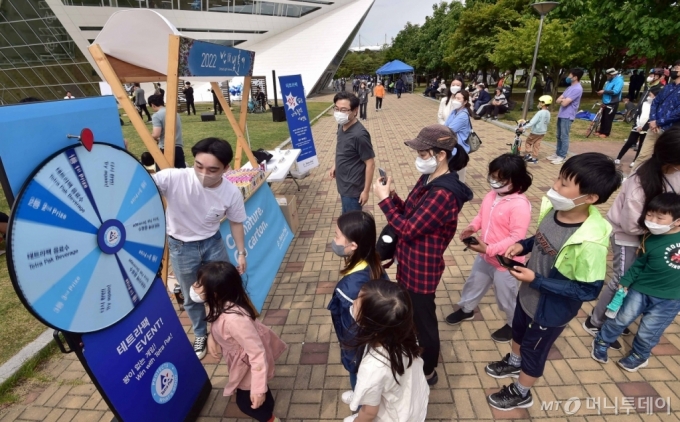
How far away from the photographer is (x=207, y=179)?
8.16 feet

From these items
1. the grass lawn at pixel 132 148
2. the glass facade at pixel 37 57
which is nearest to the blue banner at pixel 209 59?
the grass lawn at pixel 132 148

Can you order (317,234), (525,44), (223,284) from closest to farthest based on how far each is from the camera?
1. (223,284)
2. (317,234)
3. (525,44)

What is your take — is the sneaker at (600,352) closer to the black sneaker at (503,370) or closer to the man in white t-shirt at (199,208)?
the black sneaker at (503,370)

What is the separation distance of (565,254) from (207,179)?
2304 mm

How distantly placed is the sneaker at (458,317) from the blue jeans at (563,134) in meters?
6.43

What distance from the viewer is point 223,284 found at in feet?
6.42

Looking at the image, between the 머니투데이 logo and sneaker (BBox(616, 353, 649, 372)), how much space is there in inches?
133

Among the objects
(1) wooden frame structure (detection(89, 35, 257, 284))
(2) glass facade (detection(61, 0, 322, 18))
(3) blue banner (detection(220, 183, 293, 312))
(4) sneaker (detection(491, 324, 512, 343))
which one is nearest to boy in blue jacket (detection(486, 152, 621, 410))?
(4) sneaker (detection(491, 324, 512, 343))

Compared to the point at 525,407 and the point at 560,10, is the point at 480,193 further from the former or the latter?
the point at 560,10

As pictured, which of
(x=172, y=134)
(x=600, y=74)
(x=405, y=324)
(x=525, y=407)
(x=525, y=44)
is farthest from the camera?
(x=600, y=74)

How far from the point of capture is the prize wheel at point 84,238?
1271mm

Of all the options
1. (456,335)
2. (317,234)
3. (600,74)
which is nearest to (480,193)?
(317,234)

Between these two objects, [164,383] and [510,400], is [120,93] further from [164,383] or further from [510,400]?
[510,400]

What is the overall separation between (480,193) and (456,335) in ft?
13.1
